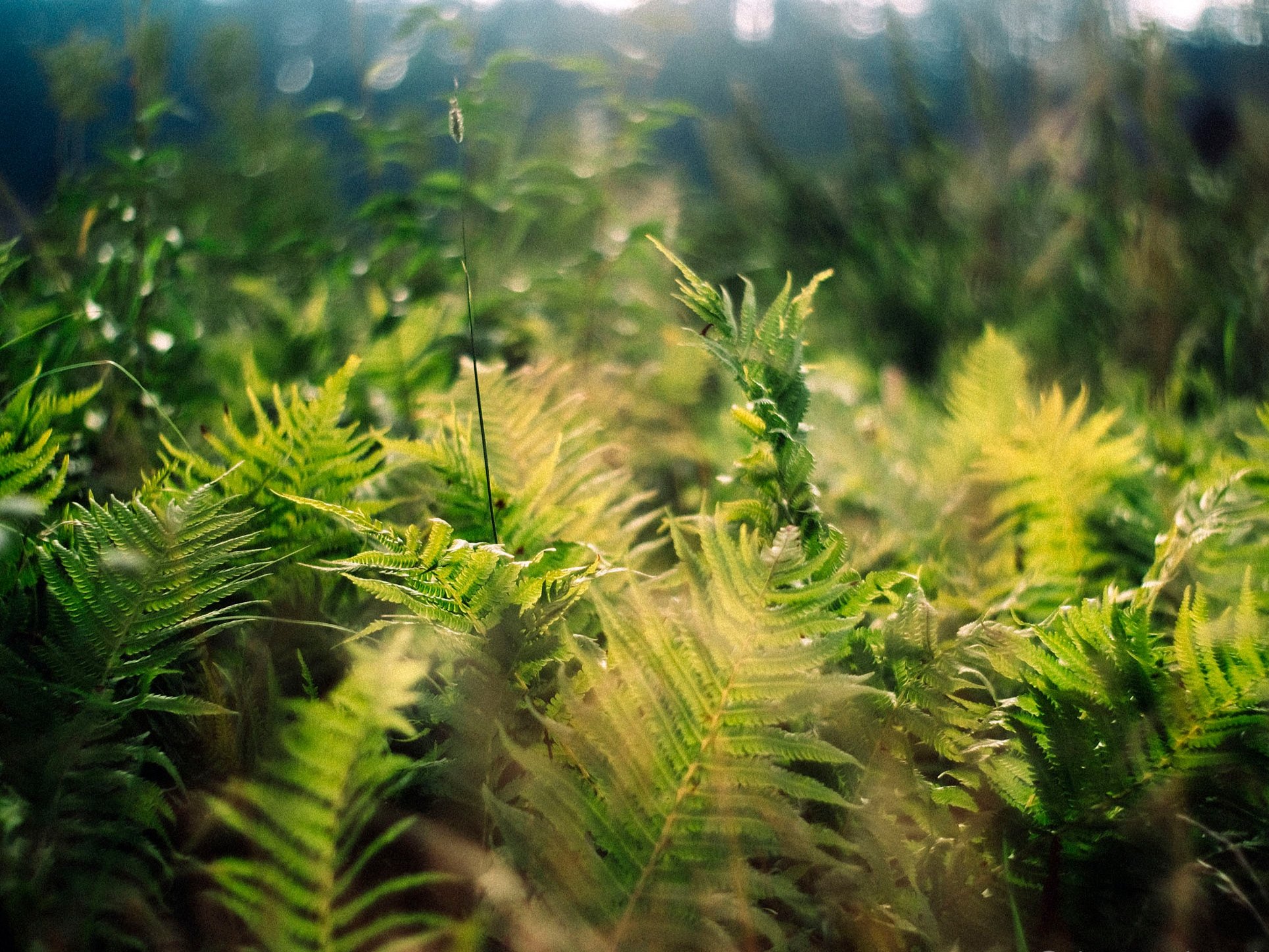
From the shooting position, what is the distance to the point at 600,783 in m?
0.38

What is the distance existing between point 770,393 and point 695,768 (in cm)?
23

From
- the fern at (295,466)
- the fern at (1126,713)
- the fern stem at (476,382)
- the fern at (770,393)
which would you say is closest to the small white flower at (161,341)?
the fern at (295,466)

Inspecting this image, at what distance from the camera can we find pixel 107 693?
1.35 ft

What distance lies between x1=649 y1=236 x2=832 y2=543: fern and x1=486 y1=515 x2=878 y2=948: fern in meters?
0.07

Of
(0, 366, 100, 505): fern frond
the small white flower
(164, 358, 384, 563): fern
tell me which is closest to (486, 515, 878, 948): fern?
(164, 358, 384, 563): fern

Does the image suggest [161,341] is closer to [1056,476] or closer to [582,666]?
[582,666]

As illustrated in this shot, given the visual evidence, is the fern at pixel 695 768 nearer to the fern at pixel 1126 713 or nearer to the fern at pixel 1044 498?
the fern at pixel 1126 713

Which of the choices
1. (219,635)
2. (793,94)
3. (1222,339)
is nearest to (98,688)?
(219,635)

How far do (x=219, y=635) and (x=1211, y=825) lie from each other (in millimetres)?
589

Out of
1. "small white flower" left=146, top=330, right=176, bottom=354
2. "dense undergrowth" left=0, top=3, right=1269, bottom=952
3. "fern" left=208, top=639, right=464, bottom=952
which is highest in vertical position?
"small white flower" left=146, top=330, right=176, bottom=354

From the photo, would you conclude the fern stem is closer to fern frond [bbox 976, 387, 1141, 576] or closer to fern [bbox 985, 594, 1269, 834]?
fern [bbox 985, 594, 1269, 834]

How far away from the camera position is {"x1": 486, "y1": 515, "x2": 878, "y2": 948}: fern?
0.36 meters

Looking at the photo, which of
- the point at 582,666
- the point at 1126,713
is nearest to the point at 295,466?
the point at 582,666

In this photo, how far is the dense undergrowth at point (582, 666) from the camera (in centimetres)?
36
